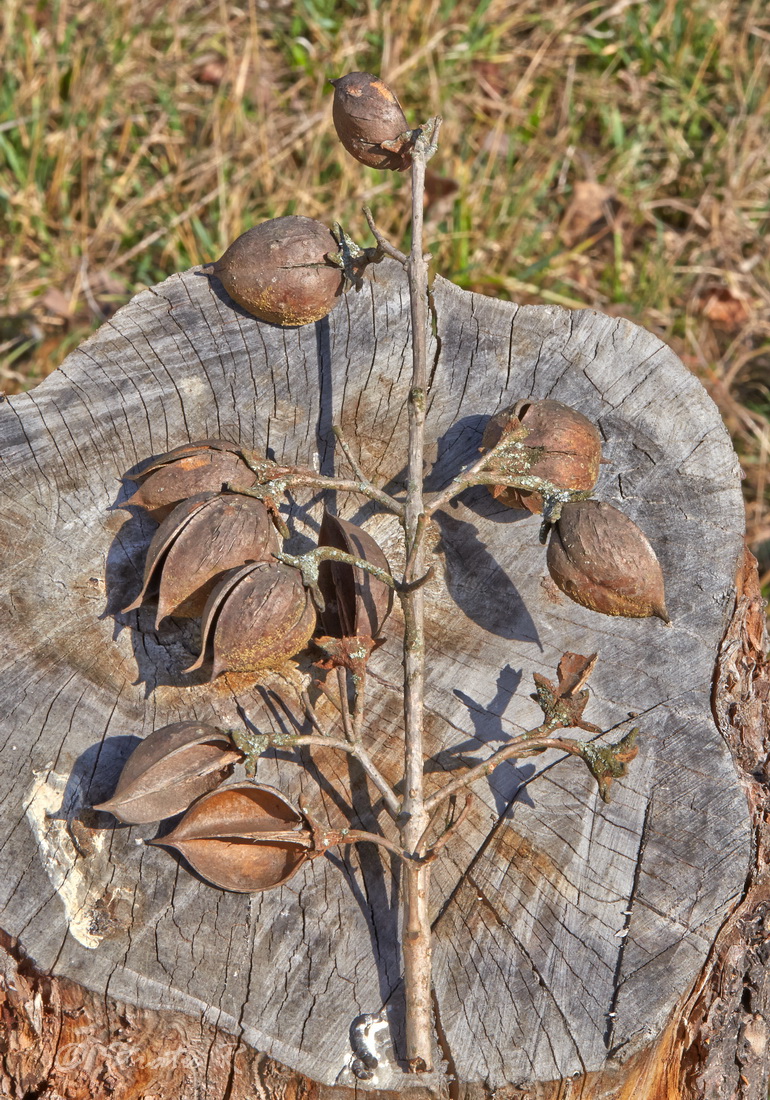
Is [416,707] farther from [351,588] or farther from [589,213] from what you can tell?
[589,213]

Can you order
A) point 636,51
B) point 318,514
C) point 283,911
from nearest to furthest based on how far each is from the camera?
point 283,911, point 318,514, point 636,51

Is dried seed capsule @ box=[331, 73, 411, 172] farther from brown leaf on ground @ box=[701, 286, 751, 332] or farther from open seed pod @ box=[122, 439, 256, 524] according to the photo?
brown leaf on ground @ box=[701, 286, 751, 332]

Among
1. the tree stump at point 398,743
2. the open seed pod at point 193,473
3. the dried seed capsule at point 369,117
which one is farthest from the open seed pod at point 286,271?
the open seed pod at point 193,473

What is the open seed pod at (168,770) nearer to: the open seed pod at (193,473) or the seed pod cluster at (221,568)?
the seed pod cluster at (221,568)

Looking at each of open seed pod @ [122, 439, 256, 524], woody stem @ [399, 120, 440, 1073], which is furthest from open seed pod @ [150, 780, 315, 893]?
open seed pod @ [122, 439, 256, 524]

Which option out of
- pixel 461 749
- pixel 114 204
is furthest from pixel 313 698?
pixel 114 204

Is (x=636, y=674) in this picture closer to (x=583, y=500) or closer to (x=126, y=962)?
(x=583, y=500)

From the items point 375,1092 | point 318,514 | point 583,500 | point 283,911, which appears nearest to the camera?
point 375,1092
